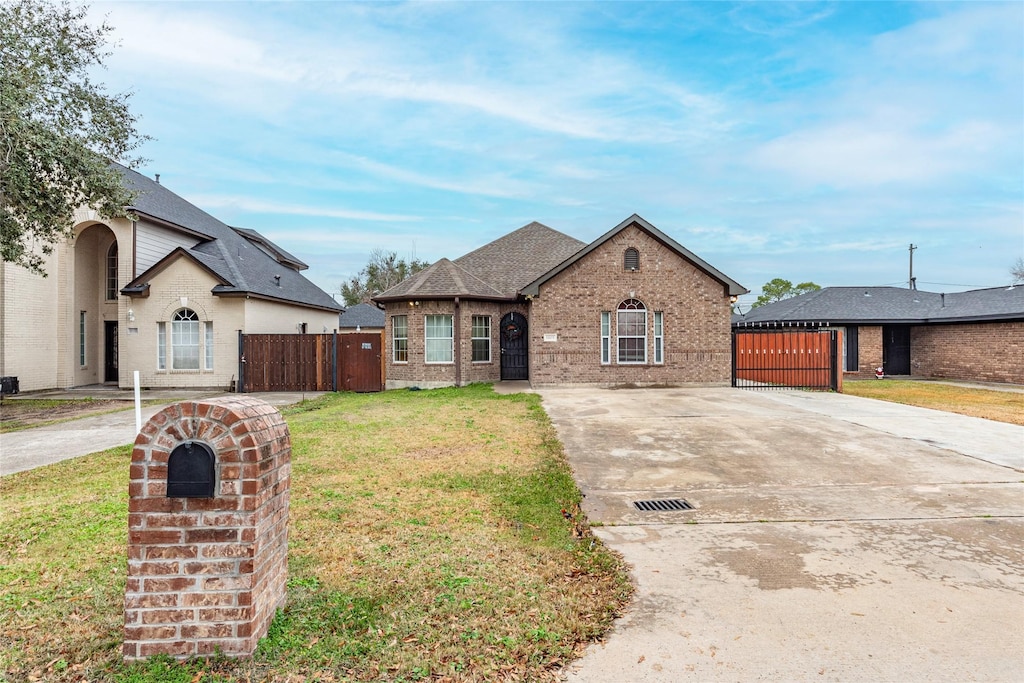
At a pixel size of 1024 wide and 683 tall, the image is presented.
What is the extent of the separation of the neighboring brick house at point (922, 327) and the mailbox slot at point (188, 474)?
24705 mm

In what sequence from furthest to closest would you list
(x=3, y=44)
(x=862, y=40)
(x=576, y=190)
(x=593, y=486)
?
(x=576, y=190) → (x=862, y=40) → (x=3, y=44) → (x=593, y=486)

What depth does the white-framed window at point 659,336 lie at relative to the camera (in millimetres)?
17125

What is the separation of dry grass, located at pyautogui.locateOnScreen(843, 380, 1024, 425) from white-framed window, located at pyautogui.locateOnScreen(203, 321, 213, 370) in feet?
71.4

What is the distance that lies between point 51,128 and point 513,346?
47.5ft

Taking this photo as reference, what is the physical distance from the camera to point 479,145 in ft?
91.0

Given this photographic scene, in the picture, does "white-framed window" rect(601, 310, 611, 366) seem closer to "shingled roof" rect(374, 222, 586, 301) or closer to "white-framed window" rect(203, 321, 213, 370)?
"shingled roof" rect(374, 222, 586, 301)

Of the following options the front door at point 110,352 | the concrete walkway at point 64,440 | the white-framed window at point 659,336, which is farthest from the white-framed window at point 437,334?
the front door at point 110,352

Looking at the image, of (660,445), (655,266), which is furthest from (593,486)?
(655,266)

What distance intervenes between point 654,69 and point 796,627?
54.0 ft

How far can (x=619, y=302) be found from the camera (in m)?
17.0

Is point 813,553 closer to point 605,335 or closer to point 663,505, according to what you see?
point 663,505

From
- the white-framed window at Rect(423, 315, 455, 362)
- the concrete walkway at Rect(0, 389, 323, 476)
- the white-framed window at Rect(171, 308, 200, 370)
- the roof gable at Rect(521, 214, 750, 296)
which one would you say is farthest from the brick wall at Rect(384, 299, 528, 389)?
the concrete walkway at Rect(0, 389, 323, 476)

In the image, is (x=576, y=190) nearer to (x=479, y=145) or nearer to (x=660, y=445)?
(x=479, y=145)

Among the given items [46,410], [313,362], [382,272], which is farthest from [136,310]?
[382,272]
